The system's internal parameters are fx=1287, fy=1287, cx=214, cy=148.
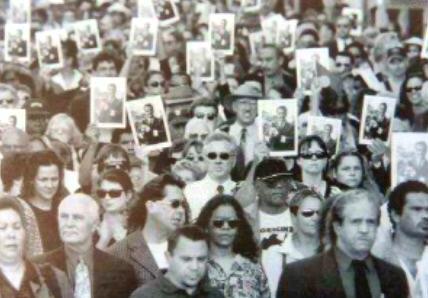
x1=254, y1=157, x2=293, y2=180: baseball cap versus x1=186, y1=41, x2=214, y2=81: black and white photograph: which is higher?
x1=186, y1=41, x2=214, y2=81: black and white photograph

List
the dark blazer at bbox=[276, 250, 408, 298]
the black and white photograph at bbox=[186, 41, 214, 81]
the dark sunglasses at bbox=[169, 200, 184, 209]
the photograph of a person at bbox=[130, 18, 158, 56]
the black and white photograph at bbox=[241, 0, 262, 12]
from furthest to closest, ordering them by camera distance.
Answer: the black and white photograph at bbox=[241, 0, 262, 12] → the photograph of a person at bbox=[130, 18, 158, 56] → the black and white photograph at bbox=[186, 41, 214, 81] → the dark sunglasses at bbox=[169, 200, 184, 209] → the dark blazer at bbox=[276, 250, 408, 298]

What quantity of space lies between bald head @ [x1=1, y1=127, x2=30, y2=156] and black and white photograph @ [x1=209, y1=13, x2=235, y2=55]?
235 cm

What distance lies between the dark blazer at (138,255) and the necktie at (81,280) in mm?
113

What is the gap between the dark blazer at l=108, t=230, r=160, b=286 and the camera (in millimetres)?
4109

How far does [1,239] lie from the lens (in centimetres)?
399

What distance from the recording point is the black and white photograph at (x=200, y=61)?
21.9 ft

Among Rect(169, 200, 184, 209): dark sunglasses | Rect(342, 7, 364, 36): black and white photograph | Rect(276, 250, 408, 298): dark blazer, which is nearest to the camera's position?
Rect(276, 250, 408, 298): dark blazer

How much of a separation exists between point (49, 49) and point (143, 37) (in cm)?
62

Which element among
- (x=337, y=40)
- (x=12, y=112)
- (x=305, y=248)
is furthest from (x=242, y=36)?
(x=305, y=248)

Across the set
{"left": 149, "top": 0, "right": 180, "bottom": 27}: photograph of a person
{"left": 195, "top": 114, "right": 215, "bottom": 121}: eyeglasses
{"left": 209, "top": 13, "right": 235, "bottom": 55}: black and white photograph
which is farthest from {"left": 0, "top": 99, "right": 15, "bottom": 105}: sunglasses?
{"left": 149, "top": 0, "right": 180, "bottom": 27}: photograph of a person

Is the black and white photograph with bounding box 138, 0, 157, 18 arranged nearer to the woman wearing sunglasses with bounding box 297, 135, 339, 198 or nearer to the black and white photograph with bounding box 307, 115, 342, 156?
the black and white photograph with bounding box 307, 115, 342, 156

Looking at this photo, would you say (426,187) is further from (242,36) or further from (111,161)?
(242,36)

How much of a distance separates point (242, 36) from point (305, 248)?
377cm

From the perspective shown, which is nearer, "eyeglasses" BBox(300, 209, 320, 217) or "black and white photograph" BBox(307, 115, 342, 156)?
"eyeglasses" BBox(300, 209, 320, 217)
